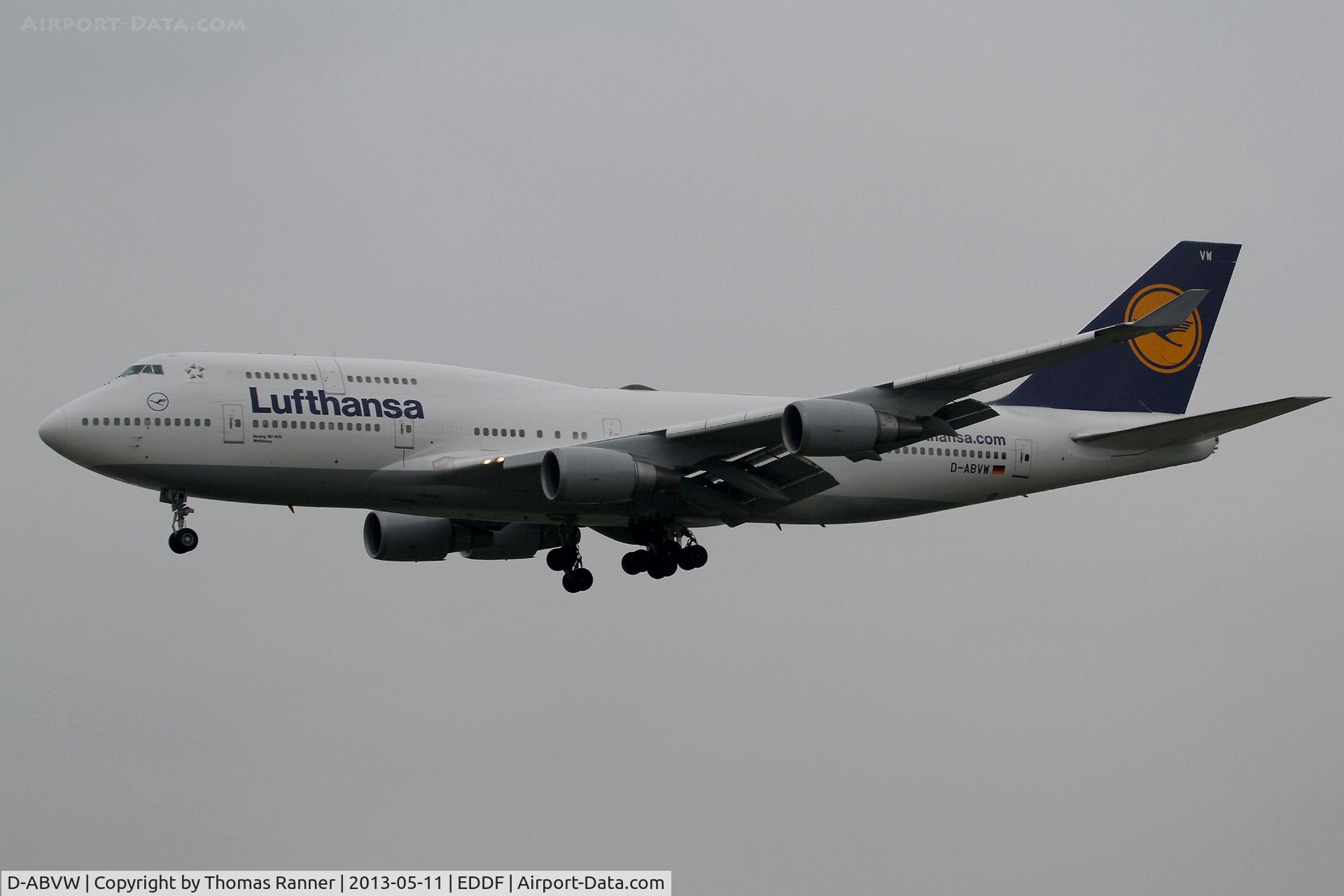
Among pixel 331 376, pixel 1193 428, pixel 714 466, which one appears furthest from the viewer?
pixel 1193 428

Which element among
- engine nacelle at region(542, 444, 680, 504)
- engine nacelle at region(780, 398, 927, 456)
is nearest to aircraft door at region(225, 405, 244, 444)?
engine nacelle at region(542, 444, 680, 504)

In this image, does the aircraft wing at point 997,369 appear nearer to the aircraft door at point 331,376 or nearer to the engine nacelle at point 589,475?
the engine nacelle at point 589,475

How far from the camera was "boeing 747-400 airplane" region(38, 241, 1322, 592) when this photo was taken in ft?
119

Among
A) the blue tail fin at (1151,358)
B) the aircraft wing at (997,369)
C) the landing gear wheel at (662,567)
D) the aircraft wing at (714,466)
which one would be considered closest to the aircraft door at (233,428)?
the aircraft wing at (714,466)

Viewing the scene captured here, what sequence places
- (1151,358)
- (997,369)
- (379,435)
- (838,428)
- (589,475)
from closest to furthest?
(997,369), (838,428), (589,475), (379,435), (1151,358)

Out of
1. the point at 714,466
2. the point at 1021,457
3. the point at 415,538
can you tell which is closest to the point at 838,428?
the point at 714,466

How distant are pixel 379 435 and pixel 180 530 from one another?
487 centimetres

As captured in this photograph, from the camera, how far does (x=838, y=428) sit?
1371 inches

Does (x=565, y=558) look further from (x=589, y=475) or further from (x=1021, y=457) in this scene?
(x=1021, y=457)

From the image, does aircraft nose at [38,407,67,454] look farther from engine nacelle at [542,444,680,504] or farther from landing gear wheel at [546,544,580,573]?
landing gear wheel at [546,544,580,573]

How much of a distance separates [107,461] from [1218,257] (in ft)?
95.8

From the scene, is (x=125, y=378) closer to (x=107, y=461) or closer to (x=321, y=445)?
(x=107, y=461)

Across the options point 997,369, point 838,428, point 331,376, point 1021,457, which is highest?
point 331,376

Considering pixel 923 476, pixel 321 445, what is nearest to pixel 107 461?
pixel 321 445
